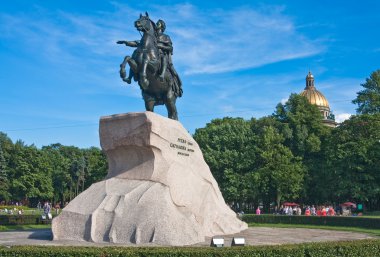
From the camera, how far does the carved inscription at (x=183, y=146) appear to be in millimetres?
18575

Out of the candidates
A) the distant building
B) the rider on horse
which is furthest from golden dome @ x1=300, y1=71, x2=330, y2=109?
the rider on horse

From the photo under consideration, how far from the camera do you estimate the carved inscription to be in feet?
60.9

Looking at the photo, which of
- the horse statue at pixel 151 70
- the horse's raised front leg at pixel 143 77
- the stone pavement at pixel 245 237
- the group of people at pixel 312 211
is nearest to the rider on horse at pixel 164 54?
the horse statue at pixel 151 70

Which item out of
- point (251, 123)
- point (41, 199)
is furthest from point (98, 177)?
point (251, 123)

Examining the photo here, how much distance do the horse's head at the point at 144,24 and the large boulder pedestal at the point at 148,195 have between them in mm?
3962

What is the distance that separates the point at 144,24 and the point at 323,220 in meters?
16.9

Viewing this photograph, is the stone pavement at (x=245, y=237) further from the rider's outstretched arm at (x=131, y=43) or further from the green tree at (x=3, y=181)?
the green tree at (x=3, y=181)

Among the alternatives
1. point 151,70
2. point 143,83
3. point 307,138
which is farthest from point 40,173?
point 143,83

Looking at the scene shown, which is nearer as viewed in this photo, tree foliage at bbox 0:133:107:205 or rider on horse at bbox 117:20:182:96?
rider on horse at bbox 117:20:182:96

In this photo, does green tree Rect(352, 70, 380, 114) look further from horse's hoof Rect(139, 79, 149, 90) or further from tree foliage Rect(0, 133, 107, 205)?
horse's hoof Rect(139, 79, 149, 90)

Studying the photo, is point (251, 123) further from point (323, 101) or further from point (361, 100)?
point (323, 101)

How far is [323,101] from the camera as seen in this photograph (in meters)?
103

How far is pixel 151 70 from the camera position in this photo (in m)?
19.3

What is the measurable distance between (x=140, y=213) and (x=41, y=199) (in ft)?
212
